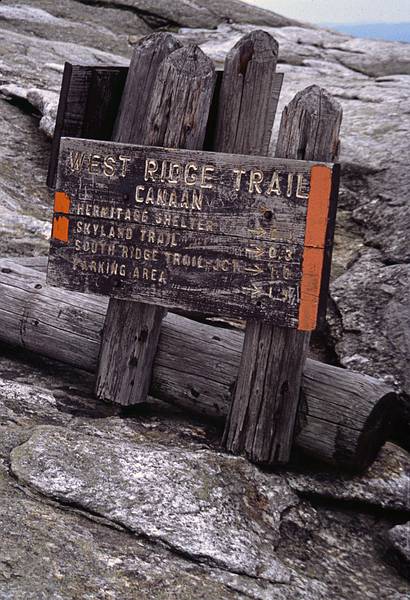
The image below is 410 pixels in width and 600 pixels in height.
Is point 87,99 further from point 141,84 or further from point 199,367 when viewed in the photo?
point 199,367

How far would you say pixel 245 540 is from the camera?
316 centimetres

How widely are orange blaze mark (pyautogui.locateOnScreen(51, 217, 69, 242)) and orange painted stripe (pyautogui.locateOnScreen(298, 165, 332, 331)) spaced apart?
128 centimetres

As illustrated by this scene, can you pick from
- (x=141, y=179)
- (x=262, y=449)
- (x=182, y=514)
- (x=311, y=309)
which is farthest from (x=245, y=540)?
(x=141, y=179)

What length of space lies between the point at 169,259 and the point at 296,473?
49.3 inches

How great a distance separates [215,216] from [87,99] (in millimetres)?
1026

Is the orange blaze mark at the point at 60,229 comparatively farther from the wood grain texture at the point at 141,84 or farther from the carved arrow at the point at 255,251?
the carved arrow at the point at 255,251

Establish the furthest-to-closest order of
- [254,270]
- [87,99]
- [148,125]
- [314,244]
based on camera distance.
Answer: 1. [87,99]
2. [148,125]
3. [254,270]
4. [314,244]

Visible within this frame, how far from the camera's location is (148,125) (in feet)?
12.7

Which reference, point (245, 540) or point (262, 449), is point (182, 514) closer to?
point (245, 540)

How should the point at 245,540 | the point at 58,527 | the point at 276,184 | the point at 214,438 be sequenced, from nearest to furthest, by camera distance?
1. the point at 58,527
2. the point at 245,540
3. the point at 276,184
4. the point at 214,438

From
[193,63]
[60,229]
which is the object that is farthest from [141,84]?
[60,229]

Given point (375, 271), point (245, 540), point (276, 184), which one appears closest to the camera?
point (245, 540)

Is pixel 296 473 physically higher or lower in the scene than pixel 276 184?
lower

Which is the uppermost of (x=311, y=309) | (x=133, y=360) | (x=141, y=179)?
(x=141, y=179)
